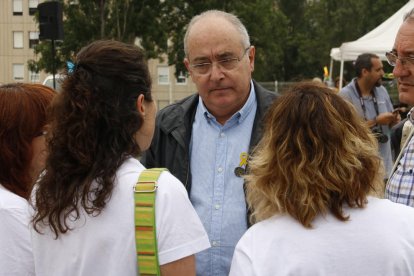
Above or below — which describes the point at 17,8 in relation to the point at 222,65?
above

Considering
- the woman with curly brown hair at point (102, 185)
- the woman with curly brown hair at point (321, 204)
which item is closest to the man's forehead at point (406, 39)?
the woman with curly brown hair at point (321, 204)

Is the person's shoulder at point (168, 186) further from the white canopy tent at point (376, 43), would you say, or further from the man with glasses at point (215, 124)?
the white canopy tent at point (376, 43)

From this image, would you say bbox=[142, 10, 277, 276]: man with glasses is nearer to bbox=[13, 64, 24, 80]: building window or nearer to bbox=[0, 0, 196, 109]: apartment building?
bbox=[0, 0, 196, 109]: apartment building

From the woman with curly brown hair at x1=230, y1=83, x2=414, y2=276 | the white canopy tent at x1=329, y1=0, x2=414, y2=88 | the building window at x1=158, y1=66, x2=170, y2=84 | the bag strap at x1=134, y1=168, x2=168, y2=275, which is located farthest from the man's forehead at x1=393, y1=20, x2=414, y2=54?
the building window at x1=158, y1=66, x2=170, y2=84

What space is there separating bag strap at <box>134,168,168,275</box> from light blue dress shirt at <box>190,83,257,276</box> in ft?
3.39

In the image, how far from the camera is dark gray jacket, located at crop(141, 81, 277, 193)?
3176mm

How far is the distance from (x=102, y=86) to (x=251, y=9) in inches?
1054

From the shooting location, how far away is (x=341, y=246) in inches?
75.9

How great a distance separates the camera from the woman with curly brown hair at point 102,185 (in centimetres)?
198

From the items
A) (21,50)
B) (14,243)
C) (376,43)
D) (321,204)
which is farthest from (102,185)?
(21,50)

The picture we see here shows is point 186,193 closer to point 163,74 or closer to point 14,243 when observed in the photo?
point 14,243

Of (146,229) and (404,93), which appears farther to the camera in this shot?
(404,93)

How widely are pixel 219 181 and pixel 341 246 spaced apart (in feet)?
4.01

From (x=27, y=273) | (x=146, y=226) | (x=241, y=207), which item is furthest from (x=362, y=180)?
(x=27, y=273)
